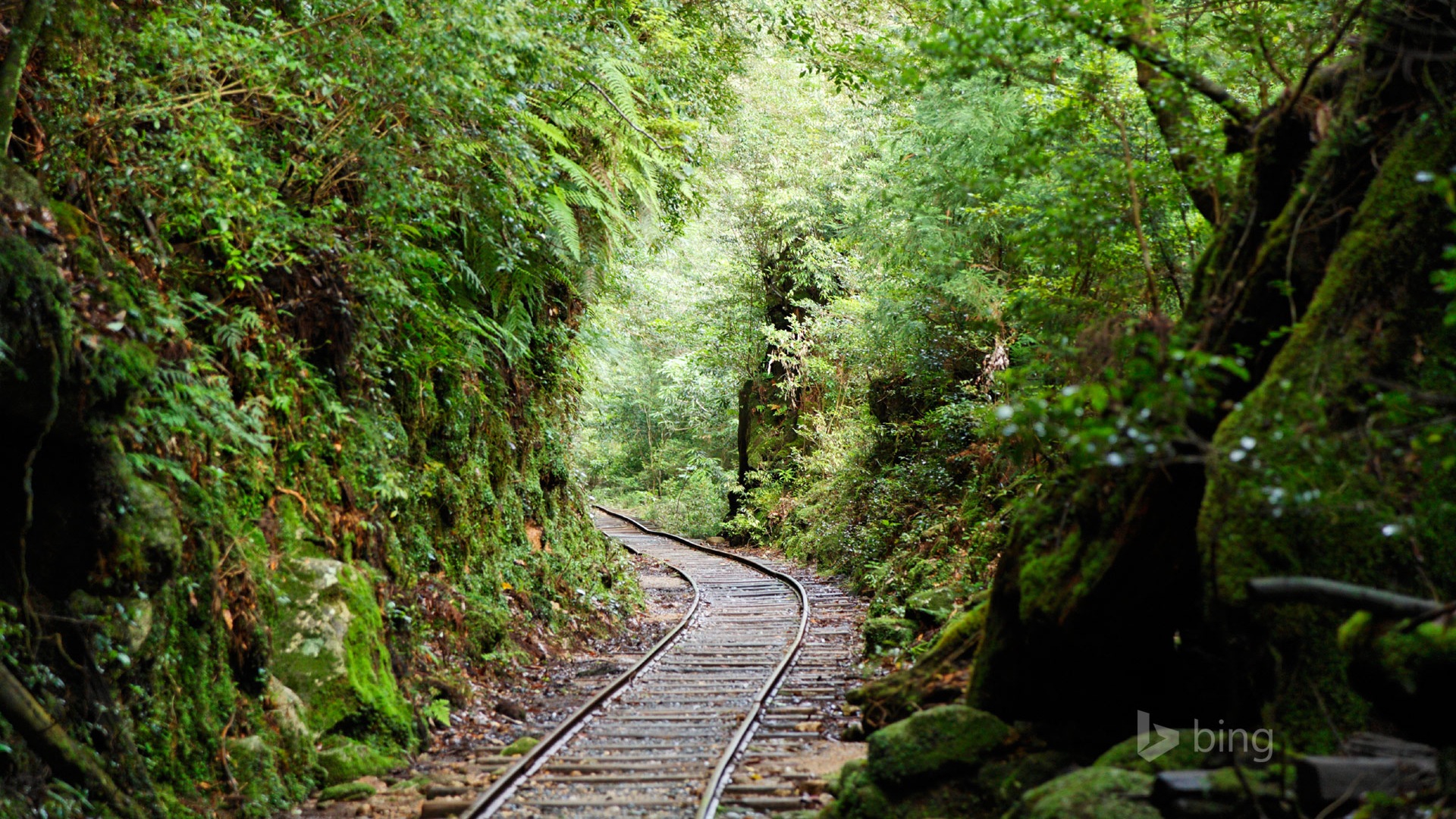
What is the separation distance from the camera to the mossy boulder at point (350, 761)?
703 centimetres

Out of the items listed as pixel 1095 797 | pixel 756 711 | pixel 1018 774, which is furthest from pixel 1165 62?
pixel 756 711

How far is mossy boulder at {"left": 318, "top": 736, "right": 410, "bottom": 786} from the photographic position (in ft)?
23.1

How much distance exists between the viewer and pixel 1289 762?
3914mm

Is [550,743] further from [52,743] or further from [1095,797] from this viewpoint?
[1095,797]

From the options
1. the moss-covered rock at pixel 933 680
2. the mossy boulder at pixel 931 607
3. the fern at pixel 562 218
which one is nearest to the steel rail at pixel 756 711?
the moss-covered rock at pixel 933 680

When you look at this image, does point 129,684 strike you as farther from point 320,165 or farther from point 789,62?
point 789,62

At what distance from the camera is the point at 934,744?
5762mm

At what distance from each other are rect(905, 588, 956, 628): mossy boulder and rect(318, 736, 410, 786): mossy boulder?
551cm

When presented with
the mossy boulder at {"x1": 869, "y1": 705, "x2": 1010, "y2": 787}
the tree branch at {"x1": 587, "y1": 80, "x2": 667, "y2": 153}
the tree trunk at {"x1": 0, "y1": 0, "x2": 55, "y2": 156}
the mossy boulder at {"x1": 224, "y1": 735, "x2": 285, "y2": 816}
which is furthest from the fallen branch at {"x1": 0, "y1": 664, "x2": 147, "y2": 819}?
the tree branch at {"x1": 587, "y1": 80, "x2": 667, "y2": 153}

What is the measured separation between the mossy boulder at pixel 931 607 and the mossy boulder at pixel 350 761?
18.1 feet

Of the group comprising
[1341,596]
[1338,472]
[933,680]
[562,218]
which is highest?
[562,218]

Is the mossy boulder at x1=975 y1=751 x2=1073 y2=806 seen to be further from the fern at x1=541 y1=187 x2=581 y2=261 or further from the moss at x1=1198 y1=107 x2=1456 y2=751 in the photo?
the fern at x1=541 y1=187 x2=581 y2=261

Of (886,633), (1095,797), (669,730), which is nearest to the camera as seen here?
(1095,797)

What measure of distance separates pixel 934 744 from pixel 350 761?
13.6 feet
